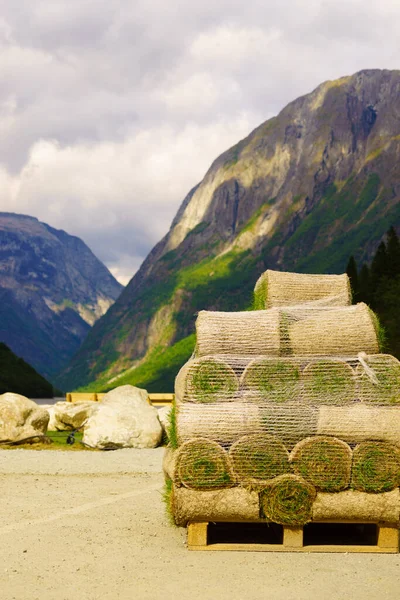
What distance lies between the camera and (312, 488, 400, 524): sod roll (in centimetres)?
1006

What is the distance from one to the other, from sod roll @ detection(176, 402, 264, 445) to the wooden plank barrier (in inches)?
635

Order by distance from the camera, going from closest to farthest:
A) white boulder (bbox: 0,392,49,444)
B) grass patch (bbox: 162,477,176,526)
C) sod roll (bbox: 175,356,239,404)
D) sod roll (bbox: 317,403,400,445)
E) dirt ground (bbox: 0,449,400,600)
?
dirt ground (bbox: 0,449,400,600) < sod roll (bbox: 317,403,400,445) < grass patch (bbox: 162,477,176,526) < sod roll (bbox: 175,356,239,404) < white boulder (bbox: 0,392,49,444)

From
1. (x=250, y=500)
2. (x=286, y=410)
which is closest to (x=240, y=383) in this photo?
(x=286, y=410)

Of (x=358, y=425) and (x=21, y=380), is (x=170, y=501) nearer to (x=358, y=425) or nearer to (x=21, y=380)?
(x=358, y=425)

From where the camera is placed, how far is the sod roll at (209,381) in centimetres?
1052

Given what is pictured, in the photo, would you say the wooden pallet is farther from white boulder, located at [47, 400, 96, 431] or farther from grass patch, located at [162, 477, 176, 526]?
white boulder, located at [47, 400, 96, 431]

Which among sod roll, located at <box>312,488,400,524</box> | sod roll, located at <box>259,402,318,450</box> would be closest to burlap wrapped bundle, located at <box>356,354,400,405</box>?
sod roll, located at <box>259,402,318,450</box>

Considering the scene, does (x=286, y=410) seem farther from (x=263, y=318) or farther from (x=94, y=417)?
(x=94, y=417)

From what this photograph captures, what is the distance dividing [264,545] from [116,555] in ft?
6.34

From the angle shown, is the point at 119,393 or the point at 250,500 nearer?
the point at 250,500

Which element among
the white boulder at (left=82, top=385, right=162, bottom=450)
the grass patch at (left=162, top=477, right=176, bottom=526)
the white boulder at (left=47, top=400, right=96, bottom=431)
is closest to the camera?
the grass patch at (left=162, top=477, right=176, bottom=526)

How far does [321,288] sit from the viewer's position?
14586 millimetres

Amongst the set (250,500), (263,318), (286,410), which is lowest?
(250,500)

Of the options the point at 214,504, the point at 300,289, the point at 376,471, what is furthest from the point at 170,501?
the point at 300,289
